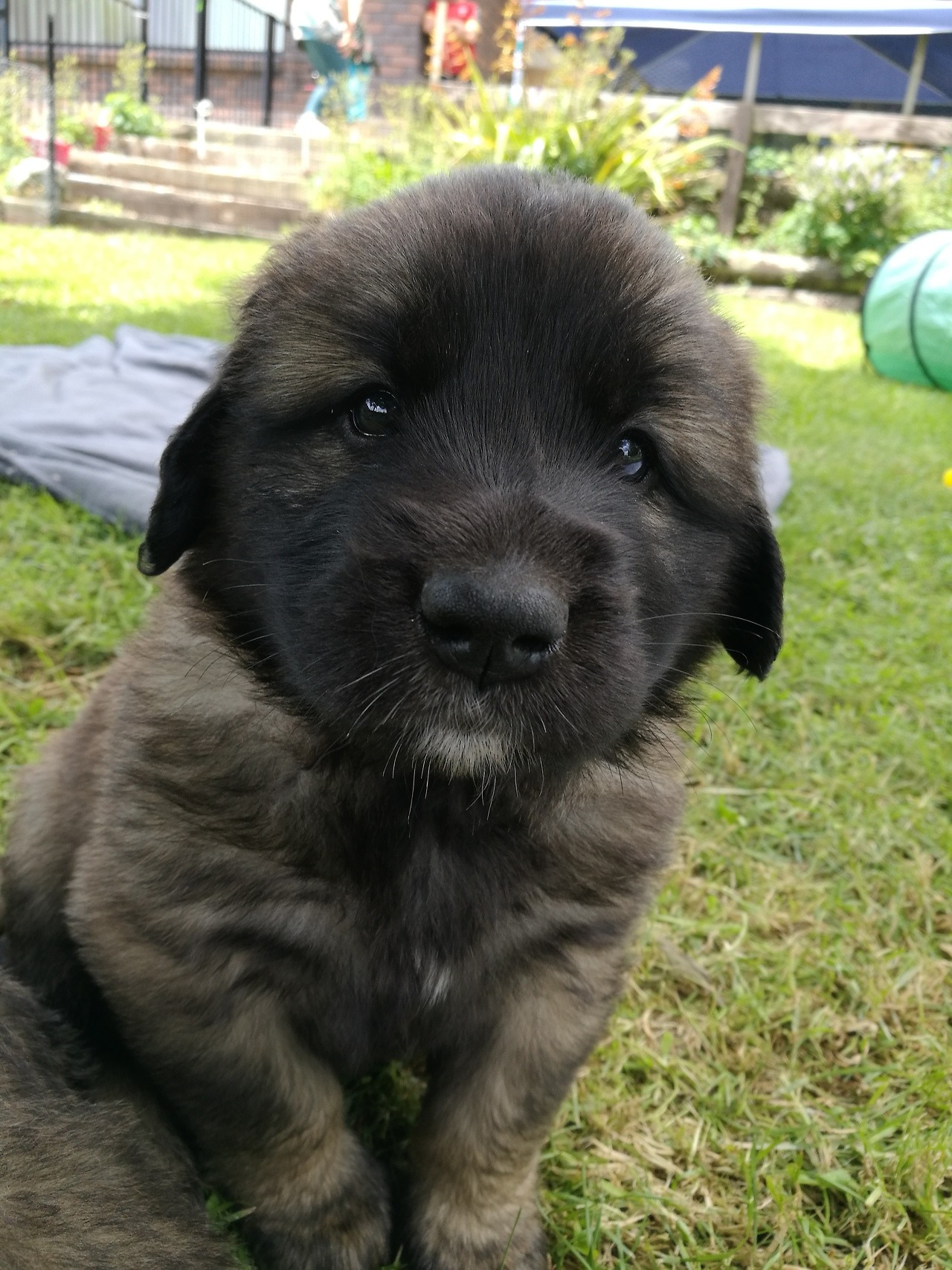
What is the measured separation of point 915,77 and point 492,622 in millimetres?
15605

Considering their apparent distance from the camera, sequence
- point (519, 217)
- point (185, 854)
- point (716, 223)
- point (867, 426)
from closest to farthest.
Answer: point (519, 217) → point (185, 854) → point (867, 426) → point (716, 223)

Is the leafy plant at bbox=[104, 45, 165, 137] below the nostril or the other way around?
the other way around

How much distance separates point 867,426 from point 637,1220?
19.4 ft

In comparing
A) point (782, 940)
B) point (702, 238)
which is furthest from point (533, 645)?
point (702, 238)

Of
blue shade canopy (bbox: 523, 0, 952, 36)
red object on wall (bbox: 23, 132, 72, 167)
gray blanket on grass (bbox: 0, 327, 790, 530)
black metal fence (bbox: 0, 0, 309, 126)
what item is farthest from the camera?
black metal fence (bbox: 0, 0, 309, 126)

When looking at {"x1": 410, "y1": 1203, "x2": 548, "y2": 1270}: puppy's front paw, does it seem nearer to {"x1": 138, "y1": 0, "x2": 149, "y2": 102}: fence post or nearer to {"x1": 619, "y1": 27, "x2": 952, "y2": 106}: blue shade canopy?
{"x1": 138, "y1": 0, "x2": 149, "y2": 102}: fence post

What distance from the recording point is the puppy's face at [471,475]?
1.22m

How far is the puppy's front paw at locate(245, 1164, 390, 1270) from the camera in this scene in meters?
1.61

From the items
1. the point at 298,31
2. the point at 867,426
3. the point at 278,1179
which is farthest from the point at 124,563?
the point at 298,31

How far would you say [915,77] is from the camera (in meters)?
14.0

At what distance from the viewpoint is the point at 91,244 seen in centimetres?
914

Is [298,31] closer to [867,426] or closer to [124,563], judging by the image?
[867,426]

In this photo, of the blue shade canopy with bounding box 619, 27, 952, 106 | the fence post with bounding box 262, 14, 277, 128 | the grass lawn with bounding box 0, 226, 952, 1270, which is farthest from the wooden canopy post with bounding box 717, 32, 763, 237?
the grass lawn with bounding box 0, 226, 952, 1270

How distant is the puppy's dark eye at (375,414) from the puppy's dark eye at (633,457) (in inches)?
11.6
